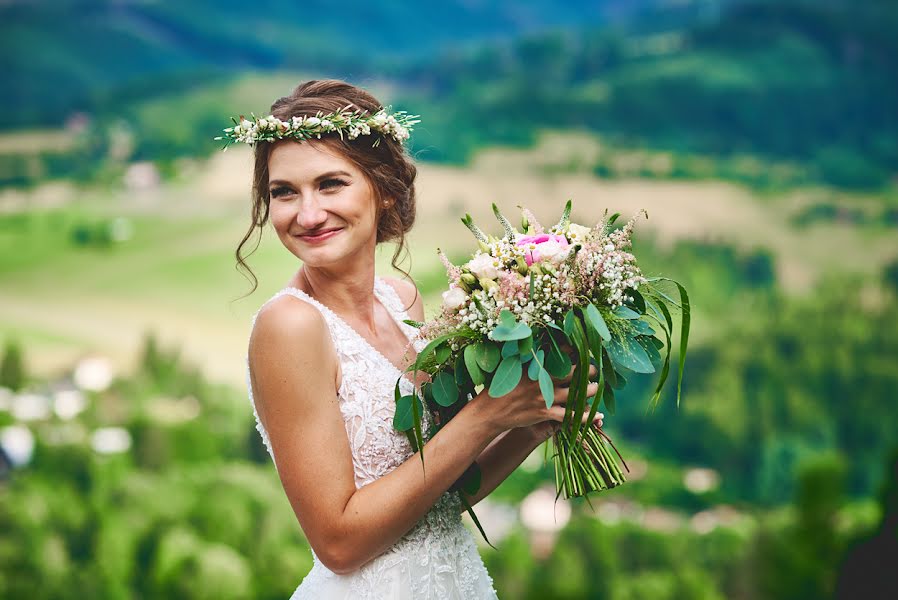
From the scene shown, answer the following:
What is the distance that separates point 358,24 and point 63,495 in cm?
1025

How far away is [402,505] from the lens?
6.55ft

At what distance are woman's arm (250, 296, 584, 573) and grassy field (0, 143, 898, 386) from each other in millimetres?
11816

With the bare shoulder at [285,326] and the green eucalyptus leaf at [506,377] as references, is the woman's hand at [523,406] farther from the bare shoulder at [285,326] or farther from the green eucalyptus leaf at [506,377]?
the bare shoulder at [285,326]

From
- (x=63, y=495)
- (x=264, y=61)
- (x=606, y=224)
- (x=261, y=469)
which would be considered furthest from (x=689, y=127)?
(x=606, y=224)

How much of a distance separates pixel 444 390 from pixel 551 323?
31 centimetres

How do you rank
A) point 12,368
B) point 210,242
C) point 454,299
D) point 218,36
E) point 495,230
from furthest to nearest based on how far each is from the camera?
point 218,36, point 210,242, point 12,368, point 495,230, point 454,299

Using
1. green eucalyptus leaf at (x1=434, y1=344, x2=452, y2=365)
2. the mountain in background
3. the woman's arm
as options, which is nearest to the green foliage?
the mountain in background

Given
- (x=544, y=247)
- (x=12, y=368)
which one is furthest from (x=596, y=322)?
(x=12, y=368)

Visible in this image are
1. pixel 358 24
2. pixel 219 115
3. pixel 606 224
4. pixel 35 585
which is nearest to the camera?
pixel 606 224

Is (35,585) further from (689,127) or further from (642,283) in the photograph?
(689,127)

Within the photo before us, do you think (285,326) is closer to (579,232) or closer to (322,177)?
(322,177)

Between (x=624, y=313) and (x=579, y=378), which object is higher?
(x=624, y=313)

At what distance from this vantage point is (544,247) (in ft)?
6.68

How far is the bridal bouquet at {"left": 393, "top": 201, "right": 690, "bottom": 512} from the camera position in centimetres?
195
